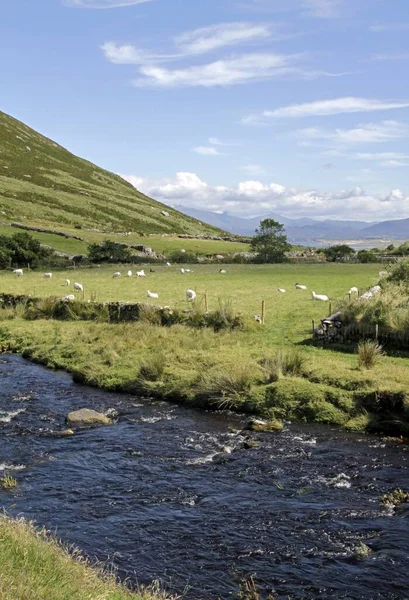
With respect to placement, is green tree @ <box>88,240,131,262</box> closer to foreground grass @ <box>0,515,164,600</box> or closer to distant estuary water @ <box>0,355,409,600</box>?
distant estuary water @ <box>0,355,409,600</box>

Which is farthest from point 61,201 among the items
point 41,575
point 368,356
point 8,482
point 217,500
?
point 41,575

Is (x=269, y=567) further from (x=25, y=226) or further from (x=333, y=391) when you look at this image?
(x=25, y=226)

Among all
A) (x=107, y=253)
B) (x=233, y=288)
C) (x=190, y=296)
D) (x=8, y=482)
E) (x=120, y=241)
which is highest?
(x=120, y=241)

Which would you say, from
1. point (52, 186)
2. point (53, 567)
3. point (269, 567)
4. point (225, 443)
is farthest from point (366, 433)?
point (52, 186)

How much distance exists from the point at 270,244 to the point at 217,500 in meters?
88.3

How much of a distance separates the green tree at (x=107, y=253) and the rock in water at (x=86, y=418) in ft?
204

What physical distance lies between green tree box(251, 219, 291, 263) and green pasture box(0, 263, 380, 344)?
18.0 metres

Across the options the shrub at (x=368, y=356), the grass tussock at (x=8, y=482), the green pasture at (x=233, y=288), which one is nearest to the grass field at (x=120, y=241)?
the green pasture at (x=233, y=288)

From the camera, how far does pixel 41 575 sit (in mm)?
8000

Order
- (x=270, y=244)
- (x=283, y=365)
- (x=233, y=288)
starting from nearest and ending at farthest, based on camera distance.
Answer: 1. (x=283, y=365)
2. (x=233, y=288)
3. (x=270, y=244)

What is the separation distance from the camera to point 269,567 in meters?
12.3

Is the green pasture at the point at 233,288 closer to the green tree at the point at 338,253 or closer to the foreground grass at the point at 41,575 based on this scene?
the foreground grass at the point at 41,575

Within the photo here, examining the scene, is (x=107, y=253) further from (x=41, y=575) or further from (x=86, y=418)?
(x=41, y=575)

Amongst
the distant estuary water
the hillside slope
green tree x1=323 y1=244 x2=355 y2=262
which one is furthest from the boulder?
the hillside slope
